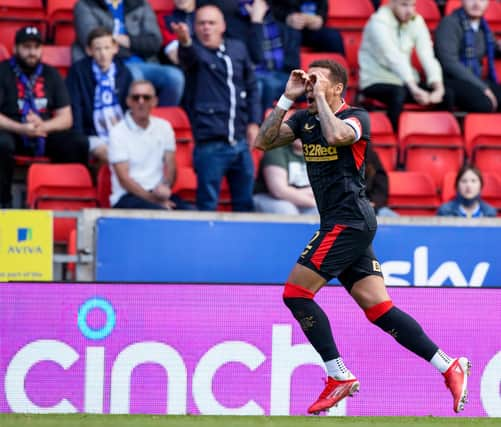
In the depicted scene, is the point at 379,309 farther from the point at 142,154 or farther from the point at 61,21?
the point at 61,21

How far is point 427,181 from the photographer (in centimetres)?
1083

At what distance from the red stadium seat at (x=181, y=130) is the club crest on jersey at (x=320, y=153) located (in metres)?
4.36

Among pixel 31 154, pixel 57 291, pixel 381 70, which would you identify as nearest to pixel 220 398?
pixel 57 291

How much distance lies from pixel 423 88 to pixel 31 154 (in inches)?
150

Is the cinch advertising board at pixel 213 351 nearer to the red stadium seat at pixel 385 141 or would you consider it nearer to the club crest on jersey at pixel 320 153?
the club crest on jersey at pixel 320 153

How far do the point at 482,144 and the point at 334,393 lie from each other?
17.8ft

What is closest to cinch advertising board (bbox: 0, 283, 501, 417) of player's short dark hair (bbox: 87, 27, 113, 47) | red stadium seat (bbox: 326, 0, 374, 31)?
player's short dark hair (bbox: 87, 27, 113, 47)

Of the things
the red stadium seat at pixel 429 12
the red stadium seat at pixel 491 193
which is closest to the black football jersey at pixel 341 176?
the red stadium seat at pixel 491 193

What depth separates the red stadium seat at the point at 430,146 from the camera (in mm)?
11367

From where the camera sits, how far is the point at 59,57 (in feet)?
37.9

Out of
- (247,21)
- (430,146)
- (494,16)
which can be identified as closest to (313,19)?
(247,21)

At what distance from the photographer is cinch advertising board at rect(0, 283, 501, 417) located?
7441mm

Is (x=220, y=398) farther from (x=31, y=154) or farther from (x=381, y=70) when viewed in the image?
(x=381, y=70)

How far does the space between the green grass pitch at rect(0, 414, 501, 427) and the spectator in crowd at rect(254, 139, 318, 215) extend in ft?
10.7
